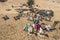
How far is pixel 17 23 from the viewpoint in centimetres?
1345

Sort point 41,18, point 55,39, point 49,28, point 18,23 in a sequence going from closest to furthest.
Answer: point 55,39 < point 49,28 < point 18,23 < point 41,18

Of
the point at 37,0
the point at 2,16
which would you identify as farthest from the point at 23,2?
the point at 2,16

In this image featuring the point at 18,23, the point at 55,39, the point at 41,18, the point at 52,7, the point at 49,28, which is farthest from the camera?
the point at 52,7

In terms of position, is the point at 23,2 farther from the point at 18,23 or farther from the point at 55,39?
the point at 55,39

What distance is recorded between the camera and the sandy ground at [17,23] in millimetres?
11625

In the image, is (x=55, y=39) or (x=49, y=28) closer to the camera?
(x=55, y=39)

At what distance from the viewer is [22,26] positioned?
13008mm

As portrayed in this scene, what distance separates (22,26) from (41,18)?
193cm

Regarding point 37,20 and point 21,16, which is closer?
point 37,20

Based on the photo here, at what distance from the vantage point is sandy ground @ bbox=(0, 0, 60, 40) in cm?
1162

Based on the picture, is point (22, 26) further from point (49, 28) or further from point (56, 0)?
point (56, 0)

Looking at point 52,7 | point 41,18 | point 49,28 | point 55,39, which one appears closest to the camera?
point 55,39

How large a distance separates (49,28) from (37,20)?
1.01m

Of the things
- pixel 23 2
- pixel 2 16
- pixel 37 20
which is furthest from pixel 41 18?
pixel 23 2
